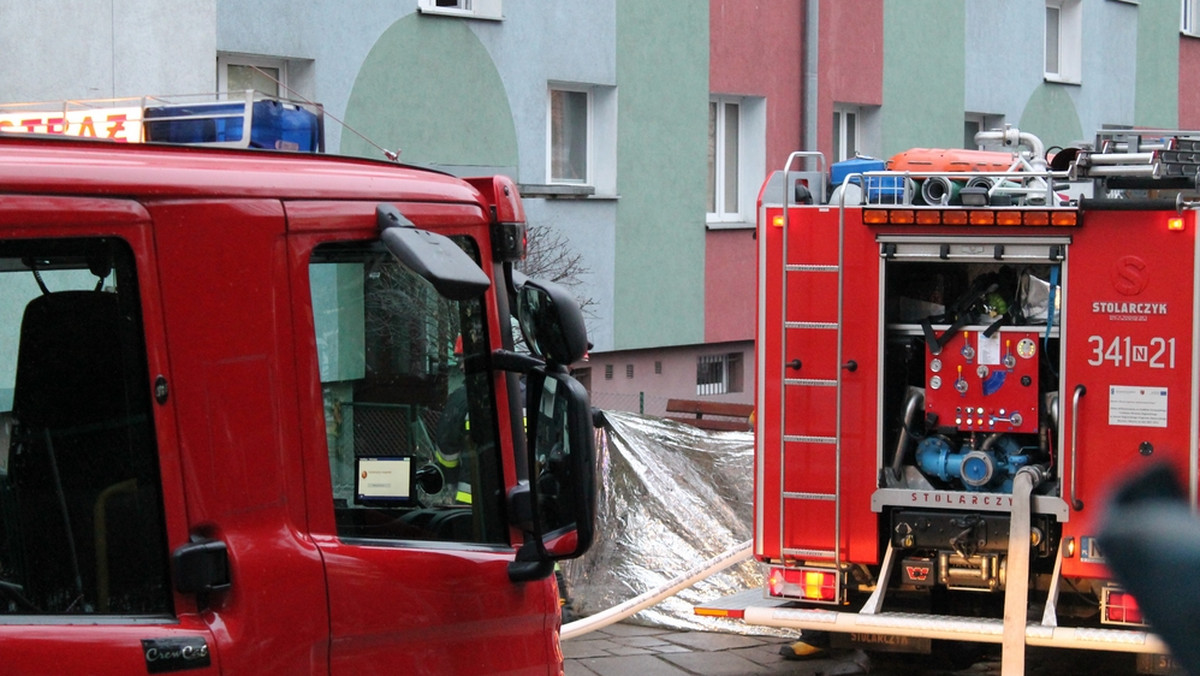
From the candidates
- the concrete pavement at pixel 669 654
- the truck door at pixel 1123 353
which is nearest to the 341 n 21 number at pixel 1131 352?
the truck door at pixel 1123 353

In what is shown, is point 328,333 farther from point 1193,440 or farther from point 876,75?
point 876,75

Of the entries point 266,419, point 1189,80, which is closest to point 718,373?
point 1189,80

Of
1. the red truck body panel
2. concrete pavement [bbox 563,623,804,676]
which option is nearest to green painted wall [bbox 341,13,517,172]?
concrete pavement [bbox 563,623,804,676]

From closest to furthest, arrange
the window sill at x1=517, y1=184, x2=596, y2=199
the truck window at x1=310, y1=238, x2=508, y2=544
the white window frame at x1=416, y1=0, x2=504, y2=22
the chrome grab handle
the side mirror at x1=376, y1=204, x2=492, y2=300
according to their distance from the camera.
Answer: the side mirror at x1=376, y1=204, x2=492, y2=300 → the truck window at x1=310, y1=238, x2=508, y2=544 → the chrome grab handle → the white window frame at x1=416, y1=0, x2=504, y2=22 → the window sill at x1=517, y1=184, x2=596, y2=199

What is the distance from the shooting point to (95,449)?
115 inches

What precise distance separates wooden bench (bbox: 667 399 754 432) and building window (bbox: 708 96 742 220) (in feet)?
16.5

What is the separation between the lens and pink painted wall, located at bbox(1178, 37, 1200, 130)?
26.8 m

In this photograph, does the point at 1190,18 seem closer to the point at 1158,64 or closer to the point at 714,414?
the point at 1158,64

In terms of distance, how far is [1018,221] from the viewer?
295 inches

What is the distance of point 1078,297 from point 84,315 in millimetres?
5568

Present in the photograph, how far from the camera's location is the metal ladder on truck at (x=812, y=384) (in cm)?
784

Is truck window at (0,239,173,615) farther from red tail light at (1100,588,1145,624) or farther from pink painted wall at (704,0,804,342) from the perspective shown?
pink painted wall at (704,0,804,342)

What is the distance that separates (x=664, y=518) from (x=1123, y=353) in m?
3.74

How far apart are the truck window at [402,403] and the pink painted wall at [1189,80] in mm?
25594
